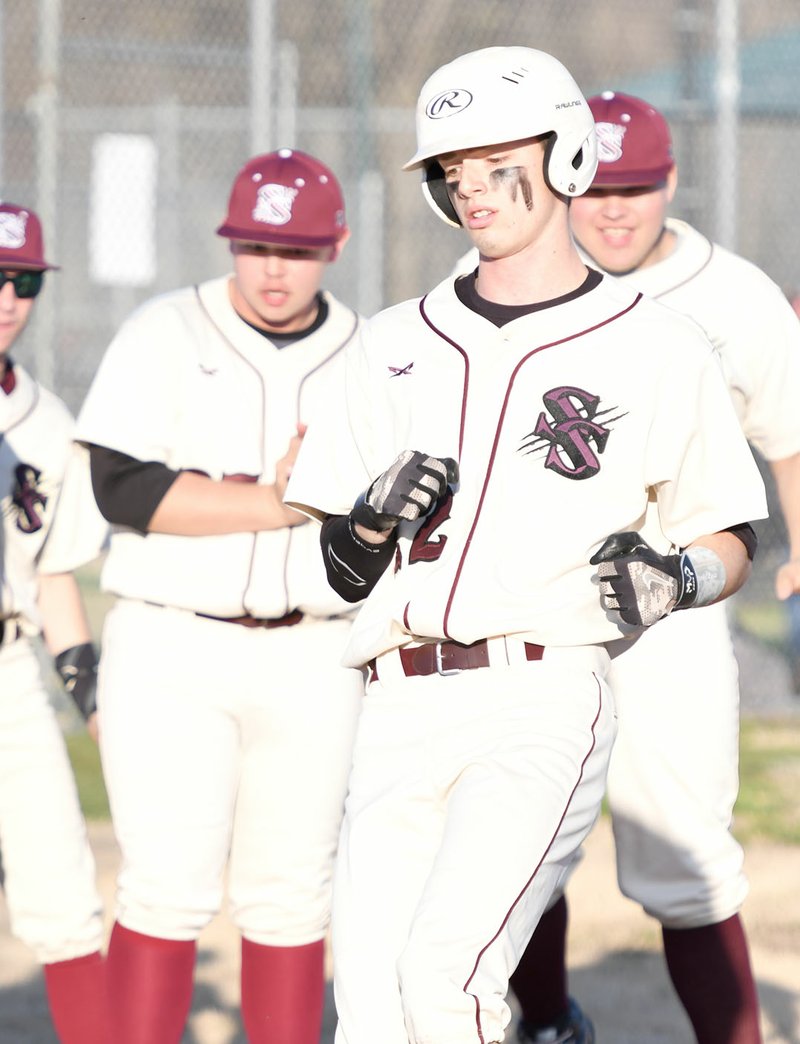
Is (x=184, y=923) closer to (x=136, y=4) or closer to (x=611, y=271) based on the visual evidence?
(x=611, y=271)

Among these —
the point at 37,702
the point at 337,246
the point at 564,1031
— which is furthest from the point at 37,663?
the point at 564,1031

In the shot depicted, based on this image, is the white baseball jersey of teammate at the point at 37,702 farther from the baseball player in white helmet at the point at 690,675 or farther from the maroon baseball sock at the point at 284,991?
the baseball player in white helmet at the point at 690,675

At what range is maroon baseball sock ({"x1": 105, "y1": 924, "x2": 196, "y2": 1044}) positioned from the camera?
3.62 metres

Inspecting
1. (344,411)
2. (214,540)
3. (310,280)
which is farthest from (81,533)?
(344,411)

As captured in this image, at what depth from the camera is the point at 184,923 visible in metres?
3.64

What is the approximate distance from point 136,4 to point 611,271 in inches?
563

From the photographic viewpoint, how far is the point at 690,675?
11.9ft

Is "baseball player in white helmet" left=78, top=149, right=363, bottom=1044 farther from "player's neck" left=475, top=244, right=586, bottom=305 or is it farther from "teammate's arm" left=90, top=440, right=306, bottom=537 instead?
"player's neck" left=475, top=244, right=586, bottom=305

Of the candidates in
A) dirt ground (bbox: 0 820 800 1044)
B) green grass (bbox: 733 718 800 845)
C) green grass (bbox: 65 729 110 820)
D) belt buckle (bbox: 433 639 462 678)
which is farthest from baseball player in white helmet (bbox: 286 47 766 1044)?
green grass (bbox: 65 729 110 820)

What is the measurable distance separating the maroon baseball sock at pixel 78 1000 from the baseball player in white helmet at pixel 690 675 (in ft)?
3.97

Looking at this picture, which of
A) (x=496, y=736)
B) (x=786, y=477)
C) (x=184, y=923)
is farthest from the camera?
(x=786, y=477)

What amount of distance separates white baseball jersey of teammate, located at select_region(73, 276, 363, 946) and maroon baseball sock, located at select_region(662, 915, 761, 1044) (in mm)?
792

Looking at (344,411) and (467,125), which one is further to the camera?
(344,411)

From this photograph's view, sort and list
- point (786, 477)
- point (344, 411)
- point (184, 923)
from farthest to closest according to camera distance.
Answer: point (786, 477) → point (184, 923) → point (344, 411)
